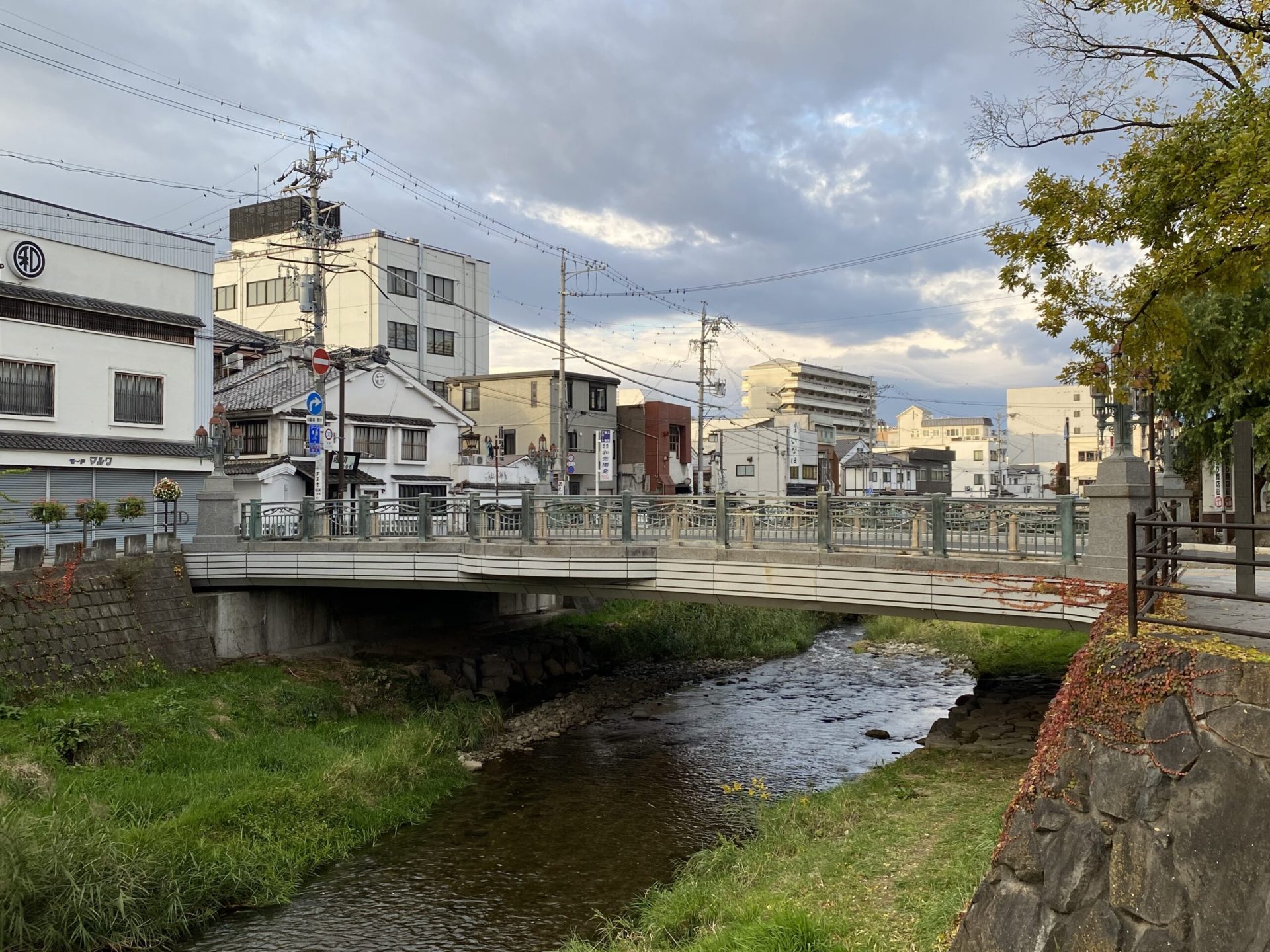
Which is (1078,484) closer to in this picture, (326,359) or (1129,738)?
(326,359)

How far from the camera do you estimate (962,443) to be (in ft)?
390

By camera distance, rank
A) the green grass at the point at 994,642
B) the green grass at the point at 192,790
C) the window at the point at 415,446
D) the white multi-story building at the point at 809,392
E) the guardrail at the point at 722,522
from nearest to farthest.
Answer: the green grass at the point at 192,790 < the guardrail at the point at 722,522 < the green grass at the point at 994,642 < the window at the point at 415,446 < the white multi-story building at the point at 809,392

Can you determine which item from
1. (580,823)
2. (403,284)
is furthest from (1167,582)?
(403,284)

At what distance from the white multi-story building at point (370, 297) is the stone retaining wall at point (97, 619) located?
35389 millimetres

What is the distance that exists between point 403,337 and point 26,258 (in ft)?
107

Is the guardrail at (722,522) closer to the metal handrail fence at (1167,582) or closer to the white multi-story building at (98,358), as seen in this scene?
the metal handrail fence at (1167,582)

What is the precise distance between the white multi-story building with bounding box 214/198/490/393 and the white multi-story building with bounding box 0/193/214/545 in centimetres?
2542

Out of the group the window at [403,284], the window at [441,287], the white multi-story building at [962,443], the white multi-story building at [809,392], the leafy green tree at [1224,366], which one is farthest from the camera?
the white multi-story building at [809,392]

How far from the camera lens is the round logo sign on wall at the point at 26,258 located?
1051 inches

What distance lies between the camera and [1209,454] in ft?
97.0

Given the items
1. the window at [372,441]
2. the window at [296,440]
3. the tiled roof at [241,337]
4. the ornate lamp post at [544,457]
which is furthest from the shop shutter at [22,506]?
the ornate lamp post at [544,457]

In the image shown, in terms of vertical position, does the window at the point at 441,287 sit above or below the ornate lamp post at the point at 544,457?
above

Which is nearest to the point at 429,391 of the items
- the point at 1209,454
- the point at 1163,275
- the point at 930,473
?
the point at 1209,454

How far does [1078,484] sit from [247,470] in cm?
7865
